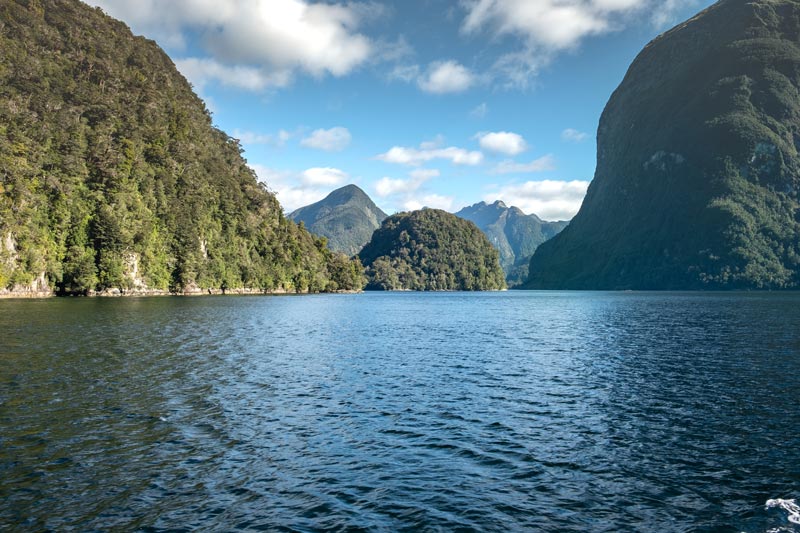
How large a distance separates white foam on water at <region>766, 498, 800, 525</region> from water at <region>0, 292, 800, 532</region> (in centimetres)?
10

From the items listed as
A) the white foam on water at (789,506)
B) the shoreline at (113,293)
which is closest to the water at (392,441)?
the white foam on water at (789,506)

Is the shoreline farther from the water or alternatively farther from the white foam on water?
the white foam on water

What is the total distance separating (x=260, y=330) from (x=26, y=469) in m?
43.8

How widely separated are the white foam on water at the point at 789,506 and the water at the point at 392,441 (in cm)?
10

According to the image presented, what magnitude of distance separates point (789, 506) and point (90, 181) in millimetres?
164407

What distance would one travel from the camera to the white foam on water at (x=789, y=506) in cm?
1301

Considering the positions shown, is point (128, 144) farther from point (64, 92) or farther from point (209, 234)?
point (209, 234)

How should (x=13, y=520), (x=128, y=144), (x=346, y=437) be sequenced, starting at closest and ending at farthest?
(x=13, y=520)
(x=346, y=437)
(x=128, y=144)

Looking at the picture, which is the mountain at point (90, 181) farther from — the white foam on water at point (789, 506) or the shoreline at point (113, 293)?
the white foam on water at point (789, 506)

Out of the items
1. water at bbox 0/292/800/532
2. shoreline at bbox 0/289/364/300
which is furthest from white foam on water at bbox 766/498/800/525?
shoreline at bbox 0/289/364/300

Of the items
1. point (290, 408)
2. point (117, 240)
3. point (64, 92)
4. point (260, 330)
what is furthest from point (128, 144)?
point (290, 408)

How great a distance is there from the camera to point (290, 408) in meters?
23.5

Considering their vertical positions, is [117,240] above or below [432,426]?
above

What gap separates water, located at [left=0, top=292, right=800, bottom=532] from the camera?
13.0 metres
